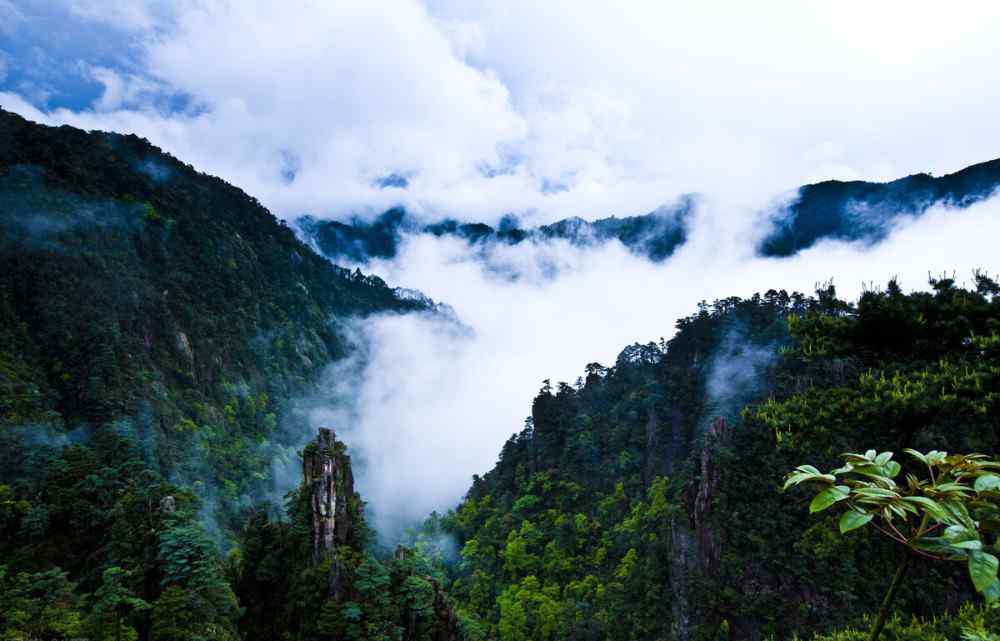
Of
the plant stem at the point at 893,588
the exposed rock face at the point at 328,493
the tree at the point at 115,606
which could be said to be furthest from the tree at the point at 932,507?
the exposed rock face at the point at 328,493

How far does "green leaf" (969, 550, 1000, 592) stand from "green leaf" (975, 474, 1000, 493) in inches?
14.1

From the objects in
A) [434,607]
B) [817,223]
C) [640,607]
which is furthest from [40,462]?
[817,223]

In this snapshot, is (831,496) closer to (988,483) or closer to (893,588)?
(893,588)

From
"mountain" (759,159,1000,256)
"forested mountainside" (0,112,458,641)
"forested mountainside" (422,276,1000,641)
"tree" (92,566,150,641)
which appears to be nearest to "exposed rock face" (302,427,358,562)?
"forested mountainside" (0,112,458,641)

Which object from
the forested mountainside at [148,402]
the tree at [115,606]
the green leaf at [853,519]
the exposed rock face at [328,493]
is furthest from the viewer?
the exposed rock face at [328,493]

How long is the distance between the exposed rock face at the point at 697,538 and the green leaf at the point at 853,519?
108 ft

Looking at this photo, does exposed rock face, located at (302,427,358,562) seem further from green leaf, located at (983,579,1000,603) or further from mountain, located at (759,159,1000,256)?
mountain, located at (759,159,1000,256)

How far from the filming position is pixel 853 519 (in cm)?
227

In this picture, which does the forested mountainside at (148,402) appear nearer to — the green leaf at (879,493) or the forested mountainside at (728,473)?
the forested mountainside at (728,473)

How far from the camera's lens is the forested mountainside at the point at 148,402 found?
66.3 feet

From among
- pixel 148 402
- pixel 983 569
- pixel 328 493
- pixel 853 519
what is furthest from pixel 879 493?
pixel 148 402

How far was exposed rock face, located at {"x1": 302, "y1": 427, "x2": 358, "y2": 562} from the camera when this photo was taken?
25906 mm

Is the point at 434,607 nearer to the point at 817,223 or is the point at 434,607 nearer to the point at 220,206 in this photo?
the point at 220,206

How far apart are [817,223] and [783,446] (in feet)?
459
